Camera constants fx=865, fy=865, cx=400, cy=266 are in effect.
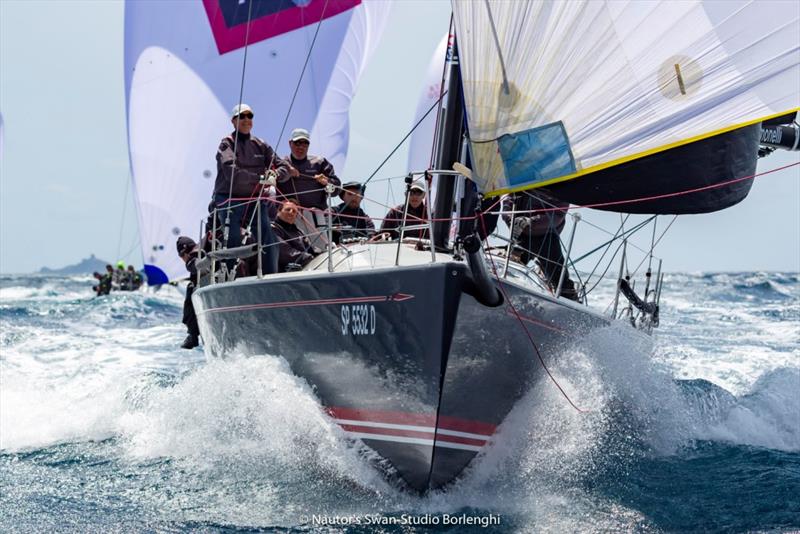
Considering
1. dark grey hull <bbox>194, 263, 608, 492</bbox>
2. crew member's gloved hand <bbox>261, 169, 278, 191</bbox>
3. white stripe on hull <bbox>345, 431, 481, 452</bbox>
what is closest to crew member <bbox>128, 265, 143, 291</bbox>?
crew member's gloved hand <bbox>261, 169, 278, 191</bbox>

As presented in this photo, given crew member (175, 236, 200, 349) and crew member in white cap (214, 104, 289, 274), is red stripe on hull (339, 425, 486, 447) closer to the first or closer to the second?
crew member in white cap (214, 104, 289, 274)

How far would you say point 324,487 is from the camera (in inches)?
192

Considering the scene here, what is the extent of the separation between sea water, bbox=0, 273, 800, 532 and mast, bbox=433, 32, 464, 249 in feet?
3.49

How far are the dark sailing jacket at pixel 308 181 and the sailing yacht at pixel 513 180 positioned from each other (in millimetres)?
1561

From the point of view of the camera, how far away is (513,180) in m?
4.23

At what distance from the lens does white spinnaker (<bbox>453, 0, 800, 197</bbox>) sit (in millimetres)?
3795

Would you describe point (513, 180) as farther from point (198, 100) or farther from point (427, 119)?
point (427, 119)

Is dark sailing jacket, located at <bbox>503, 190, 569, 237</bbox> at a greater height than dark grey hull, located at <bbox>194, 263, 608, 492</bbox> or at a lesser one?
greater

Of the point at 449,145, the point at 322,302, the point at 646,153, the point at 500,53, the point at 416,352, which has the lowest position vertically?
the point at 416,352

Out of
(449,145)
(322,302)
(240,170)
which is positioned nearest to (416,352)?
(322,302)

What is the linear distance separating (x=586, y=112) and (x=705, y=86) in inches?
20.8

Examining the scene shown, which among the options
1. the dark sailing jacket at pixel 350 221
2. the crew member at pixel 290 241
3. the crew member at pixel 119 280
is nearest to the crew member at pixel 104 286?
the crew member at pixel 119 280

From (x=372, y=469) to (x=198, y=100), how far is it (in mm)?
6656

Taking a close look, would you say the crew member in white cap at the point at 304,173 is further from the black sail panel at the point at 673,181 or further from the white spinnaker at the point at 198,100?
the white spinnaker at the point at 198,100
